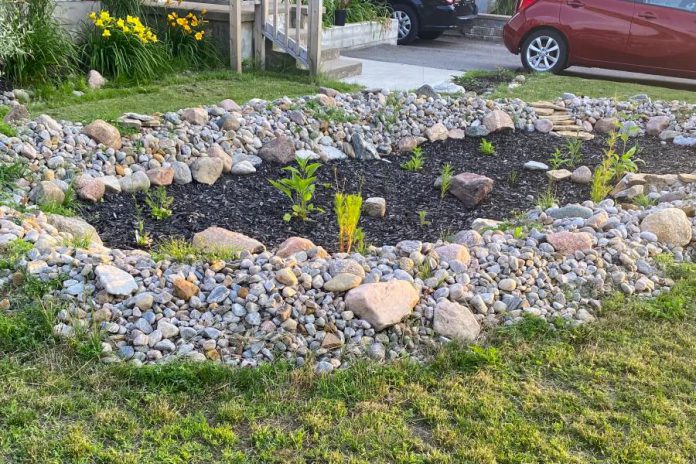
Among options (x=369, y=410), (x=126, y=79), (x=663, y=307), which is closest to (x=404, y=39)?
(x=126, y=79)

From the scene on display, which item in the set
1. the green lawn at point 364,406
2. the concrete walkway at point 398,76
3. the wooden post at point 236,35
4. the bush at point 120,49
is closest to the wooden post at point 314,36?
the concrete walkway at point 398,76

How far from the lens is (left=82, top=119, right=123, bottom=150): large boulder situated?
5.13m

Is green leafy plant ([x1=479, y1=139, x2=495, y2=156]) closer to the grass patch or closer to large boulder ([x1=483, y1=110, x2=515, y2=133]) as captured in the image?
large boulder ([x1=483, y1=110, x2=515, y2=133])

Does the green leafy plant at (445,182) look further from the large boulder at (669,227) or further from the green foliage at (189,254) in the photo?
the green foliage at (189,254)

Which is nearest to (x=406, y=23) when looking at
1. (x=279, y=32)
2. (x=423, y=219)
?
(x=279, y=32)

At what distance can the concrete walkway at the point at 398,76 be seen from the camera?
929cm

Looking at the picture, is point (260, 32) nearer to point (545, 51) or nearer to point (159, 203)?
point (545, 51)

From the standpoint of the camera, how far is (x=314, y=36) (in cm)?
871

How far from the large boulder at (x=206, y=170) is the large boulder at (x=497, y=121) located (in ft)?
8.91

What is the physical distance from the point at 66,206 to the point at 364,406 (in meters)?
2.59

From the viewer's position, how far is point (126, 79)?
777cm

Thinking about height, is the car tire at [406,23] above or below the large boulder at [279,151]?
above

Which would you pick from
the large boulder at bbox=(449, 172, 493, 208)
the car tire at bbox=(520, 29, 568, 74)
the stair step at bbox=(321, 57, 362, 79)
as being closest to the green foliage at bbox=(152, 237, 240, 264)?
the large boulder at bbox=(449, 172, 493, 208)

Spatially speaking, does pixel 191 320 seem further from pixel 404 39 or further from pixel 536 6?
pixel 404 39
